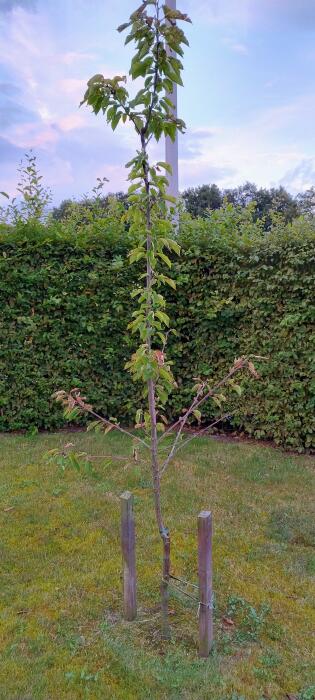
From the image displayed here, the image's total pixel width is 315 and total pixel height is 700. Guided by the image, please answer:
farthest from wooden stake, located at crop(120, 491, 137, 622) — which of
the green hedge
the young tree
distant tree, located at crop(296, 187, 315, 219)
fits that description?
distant tree, located at crop(296, 187, 315, 219)

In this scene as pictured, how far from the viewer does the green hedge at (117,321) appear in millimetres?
4504

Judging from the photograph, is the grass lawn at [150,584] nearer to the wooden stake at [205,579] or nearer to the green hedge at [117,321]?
Result: the wooden stake at [205,579]

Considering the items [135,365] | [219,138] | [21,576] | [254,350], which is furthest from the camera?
[219,138]

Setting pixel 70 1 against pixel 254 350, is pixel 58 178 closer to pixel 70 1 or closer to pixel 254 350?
pixel 70 1

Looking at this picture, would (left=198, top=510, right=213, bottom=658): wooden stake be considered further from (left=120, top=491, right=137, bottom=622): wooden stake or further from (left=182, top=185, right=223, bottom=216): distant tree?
(left=182, top=185, right=223, bottom=216): distant tree

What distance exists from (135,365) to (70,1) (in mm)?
5254

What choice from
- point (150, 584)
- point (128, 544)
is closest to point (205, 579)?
point (128, 544)

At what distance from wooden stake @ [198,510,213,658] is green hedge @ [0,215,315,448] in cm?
273

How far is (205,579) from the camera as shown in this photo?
1.88 meters

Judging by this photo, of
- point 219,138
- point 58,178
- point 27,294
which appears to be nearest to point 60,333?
point 27,294

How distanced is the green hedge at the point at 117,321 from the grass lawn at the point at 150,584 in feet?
2.70

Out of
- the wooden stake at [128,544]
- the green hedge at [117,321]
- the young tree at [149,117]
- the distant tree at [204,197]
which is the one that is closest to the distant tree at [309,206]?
the green hedge at [117,321]

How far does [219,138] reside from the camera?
7590 mm

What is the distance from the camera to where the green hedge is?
4.50 metres
